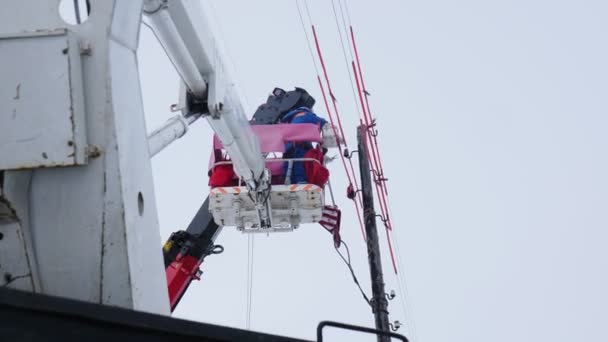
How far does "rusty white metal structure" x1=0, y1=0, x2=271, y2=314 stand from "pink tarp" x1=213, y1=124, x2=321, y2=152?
28.1ft

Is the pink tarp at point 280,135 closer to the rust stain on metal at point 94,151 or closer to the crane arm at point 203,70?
the crane arm at point 203,70

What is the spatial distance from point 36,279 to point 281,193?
8546 mm

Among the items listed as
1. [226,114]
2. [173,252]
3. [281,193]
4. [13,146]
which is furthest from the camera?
[173,252]

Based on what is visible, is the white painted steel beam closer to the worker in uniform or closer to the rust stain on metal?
the rust stain on metal

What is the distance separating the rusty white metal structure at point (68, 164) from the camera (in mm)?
3742

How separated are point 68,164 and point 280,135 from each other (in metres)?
9.03

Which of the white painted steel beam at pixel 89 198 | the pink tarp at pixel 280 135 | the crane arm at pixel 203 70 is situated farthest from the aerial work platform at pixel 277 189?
the white painted steel beam at pixel 89 198

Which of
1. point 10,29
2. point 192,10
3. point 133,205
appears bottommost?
point 133,205

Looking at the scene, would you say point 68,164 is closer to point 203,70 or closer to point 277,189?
point 203,70

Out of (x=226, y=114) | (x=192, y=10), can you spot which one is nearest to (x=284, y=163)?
(x=226, y=114)

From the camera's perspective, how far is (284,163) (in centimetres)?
1281

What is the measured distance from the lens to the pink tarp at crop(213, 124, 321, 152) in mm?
12648

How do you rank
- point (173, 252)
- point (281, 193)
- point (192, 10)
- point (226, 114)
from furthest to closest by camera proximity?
point (173, 252) → point (281, 193) → point (226, 114) → point (192, 10)

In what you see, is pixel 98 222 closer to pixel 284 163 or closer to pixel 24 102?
pixel 24 102
